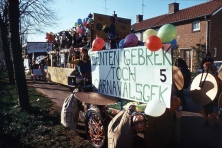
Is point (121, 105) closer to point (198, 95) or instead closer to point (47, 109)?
point (198, 95)

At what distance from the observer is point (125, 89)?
4.05m

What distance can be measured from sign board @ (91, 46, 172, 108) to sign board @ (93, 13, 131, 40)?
6.06 feet

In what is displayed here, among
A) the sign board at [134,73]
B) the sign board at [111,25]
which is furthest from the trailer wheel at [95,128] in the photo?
the sign board at [111,25]

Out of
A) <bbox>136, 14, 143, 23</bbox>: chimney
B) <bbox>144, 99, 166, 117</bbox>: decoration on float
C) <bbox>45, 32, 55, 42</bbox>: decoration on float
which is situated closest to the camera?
<bbox>144, 99, 166, 117</bbox>: decoration on float

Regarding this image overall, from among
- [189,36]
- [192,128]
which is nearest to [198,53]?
[189,36]

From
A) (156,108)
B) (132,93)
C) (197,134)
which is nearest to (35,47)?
(197,134)

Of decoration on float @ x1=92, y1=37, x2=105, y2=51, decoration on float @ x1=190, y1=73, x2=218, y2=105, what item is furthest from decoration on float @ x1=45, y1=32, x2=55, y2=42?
decoration on float @ x1=190, y1=73, x2=218, y2=105

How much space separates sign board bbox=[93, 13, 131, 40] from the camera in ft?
23.2

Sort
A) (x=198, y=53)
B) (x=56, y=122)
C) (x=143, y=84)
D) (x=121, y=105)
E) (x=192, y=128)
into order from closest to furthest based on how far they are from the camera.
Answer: (x=143, y=84) → (x=121, y=105) → (x=192, y=128) → (x=56, y=122) → (x=198, y=53)

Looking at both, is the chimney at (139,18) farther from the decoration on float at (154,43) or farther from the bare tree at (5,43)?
the decoration on float at (154,43)

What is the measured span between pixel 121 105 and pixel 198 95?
1.58 metres

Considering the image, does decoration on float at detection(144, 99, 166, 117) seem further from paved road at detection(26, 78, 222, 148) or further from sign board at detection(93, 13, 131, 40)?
sign board at detection(93, 13, 131, 40)

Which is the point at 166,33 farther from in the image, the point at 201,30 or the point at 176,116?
the point at 201,30

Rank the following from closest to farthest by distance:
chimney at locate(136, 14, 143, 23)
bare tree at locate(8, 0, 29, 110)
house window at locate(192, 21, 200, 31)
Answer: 1. bare tree at locate(8, 0, 29, 110)
2. house window at locate(192, 21, 200, 31)
3. chimney at locate(136, 14, 143, 23)
